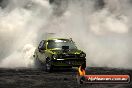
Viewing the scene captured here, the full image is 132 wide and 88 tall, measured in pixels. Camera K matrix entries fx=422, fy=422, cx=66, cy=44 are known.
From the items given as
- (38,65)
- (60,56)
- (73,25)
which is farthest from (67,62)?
(73,25)

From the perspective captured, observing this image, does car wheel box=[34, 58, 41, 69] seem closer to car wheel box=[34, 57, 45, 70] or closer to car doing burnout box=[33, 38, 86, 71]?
car wheel box=[34, 57, 45, 70]

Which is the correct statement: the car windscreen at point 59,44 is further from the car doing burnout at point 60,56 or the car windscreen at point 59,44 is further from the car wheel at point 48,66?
the car wheel at point 48,66

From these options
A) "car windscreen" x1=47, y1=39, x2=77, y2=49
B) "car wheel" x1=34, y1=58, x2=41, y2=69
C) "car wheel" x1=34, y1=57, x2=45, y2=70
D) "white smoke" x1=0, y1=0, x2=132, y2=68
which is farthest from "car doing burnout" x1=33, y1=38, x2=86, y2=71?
"white smoke" x1=0, y1=0, x2=132, y2=68

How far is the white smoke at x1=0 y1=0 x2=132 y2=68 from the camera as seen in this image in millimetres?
29548

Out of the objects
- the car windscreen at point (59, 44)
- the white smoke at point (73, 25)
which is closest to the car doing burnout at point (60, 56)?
the car windscreen at point (59, 44)

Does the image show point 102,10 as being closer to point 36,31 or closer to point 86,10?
point 86,10

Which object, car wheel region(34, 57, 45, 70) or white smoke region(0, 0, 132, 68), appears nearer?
car wheel region(34, 57, 45, 70)

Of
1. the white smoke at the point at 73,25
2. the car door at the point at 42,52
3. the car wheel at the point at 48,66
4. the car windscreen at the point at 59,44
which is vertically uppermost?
the white smoke at the point at 73,25

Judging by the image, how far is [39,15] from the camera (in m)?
40.6

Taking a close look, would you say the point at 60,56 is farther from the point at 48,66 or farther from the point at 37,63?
the point at 37,63

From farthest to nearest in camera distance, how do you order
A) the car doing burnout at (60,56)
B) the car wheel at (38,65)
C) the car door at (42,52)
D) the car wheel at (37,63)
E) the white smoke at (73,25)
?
the white smoke at (73,25) → the car wheel at (37,63) → the car wheel at (38,65) → the car door at (42,52) → the car doing burnout at (60,56)

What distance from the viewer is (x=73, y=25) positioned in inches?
1555

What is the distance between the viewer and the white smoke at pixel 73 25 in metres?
29.5

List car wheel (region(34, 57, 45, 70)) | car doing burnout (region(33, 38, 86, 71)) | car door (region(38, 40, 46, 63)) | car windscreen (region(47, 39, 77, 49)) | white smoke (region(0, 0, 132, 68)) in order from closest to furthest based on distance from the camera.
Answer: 1. car doing burnout (region(33, 38, 86, 71))
2. car door (region(38, 40, 46, 63))
3. car windscreen (region(47, 39, 77, 49))
4. car wheel (region(34, 57, 45, 70))
5. white smoke (region(0, 0, 132, 68))
